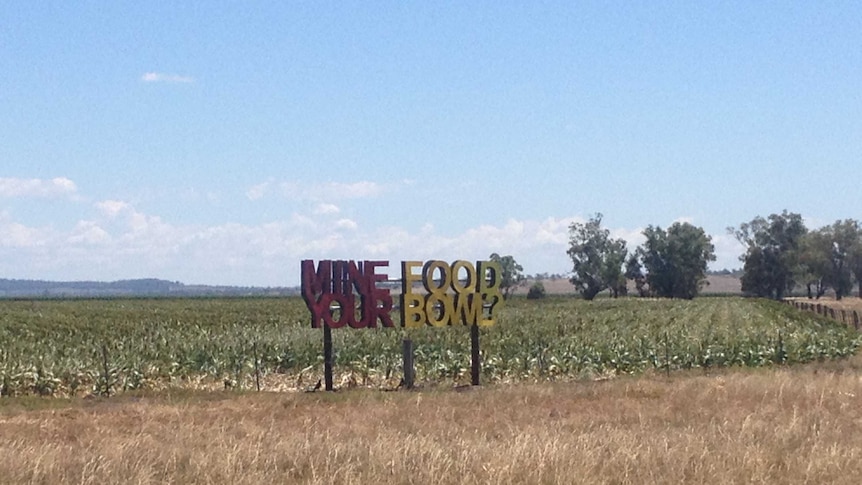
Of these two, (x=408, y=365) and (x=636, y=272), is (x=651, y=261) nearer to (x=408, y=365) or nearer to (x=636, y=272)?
(x=636, y=272)

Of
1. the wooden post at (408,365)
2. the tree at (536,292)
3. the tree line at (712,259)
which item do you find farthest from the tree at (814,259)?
the wooden post at (408,365)

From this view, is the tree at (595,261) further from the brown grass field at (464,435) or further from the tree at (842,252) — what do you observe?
the brown grass field at (464,435)

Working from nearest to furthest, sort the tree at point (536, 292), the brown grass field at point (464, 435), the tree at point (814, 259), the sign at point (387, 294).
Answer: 1. the brown grass field at point (464, 435)
2. the sign at point (387, 294)
3. the tree at point (536, 292)
4. the tree at point (814, 259)

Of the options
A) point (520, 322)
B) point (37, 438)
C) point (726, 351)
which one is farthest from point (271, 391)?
point (520, 322)

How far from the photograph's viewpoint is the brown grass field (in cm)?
946

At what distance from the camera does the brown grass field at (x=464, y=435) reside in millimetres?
9461

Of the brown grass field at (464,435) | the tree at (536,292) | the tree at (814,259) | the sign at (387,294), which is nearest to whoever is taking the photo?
the brown grass field at (464,435)

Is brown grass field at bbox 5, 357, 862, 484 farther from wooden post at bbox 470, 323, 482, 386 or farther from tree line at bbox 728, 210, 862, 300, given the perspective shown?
tree line at bbox 728, 210, 862, 300

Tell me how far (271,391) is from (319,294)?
2420 mm

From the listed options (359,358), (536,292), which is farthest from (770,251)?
(359,358)

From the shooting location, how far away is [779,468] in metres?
9.77

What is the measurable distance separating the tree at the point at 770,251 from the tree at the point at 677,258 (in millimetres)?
7787

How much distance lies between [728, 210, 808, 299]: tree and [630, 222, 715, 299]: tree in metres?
7.79

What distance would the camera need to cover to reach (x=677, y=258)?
128375 millimetres
